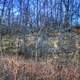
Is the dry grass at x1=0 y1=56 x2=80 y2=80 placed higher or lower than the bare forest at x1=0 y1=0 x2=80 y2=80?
lower

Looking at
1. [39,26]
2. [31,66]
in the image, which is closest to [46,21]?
[39,26]

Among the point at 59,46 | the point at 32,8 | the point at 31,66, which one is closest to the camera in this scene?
the point at 31,66

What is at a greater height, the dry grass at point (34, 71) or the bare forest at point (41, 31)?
the bare forest at point (41, 31)

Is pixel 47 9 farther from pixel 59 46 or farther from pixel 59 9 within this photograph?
pixel 59 46

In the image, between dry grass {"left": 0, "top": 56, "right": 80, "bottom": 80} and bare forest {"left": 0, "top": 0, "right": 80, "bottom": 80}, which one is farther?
bare forest {"left": 0, "top": 0, "right": 80, "bottom": 80}

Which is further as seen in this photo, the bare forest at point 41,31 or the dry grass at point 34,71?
the bare forest at point 41,31

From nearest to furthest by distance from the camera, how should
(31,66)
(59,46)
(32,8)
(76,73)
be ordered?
(76,73)
(31,66)
(59,46)
(32,8)

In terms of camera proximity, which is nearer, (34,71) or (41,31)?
(34,71)

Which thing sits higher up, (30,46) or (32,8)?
(32,8)

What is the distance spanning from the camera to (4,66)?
15.6ft

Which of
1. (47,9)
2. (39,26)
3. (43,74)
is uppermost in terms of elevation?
(47,9)

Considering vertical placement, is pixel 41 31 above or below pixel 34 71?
above

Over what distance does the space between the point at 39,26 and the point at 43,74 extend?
252 centimetres

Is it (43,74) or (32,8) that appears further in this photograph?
(32,8)
